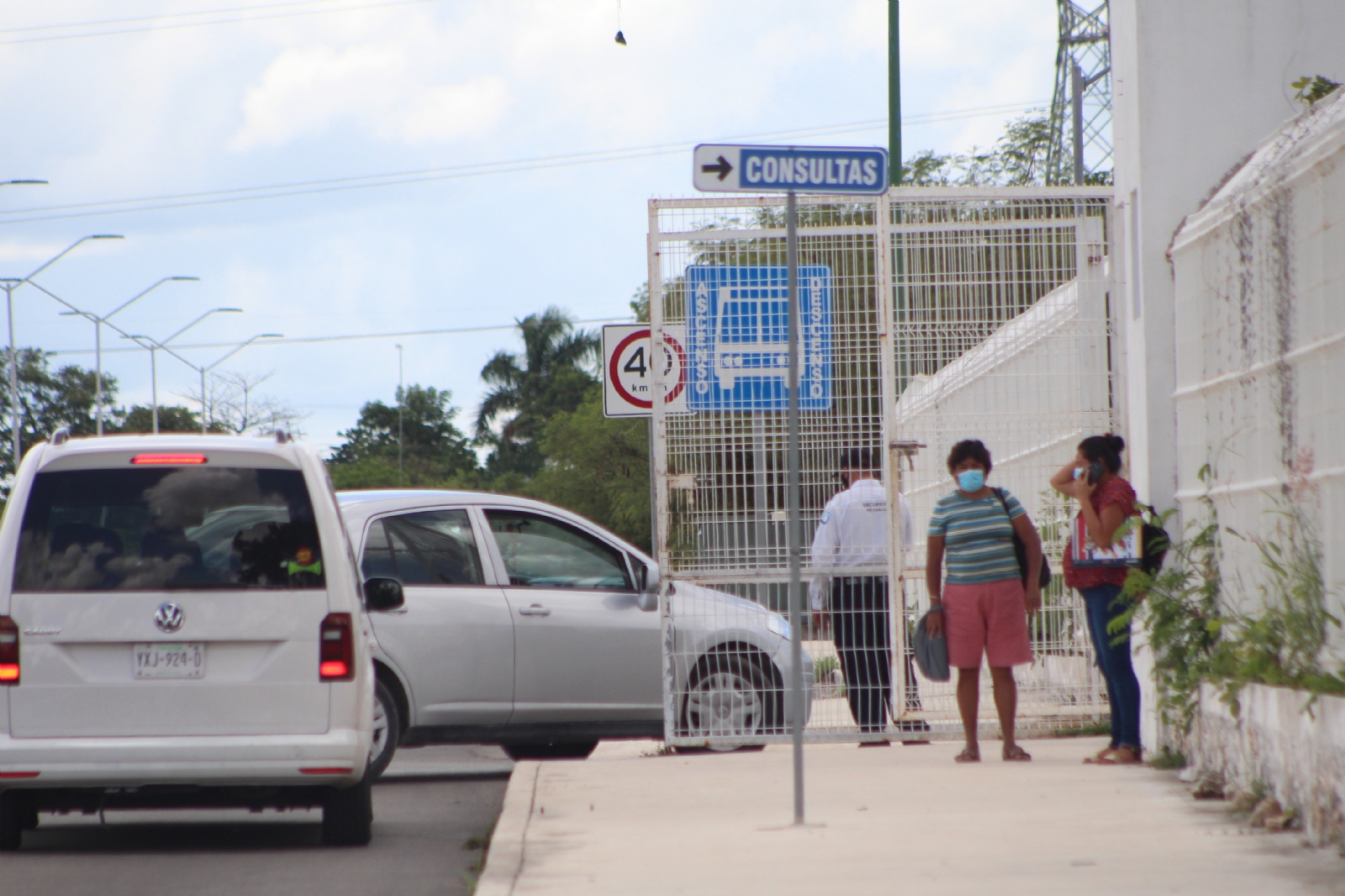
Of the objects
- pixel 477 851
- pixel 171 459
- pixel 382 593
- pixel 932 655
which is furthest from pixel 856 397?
pixel 171 459

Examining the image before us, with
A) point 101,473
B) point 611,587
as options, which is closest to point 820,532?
point 611,587

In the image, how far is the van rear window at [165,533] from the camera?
713cm

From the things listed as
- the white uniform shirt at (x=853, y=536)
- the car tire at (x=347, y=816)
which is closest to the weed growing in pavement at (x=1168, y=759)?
the white uniform shirt at (x=853, y=536)

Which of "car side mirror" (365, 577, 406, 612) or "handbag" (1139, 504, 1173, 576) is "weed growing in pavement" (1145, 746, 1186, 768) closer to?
"handbag" (1139, 504, 1173, 576)

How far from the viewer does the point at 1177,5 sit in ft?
29.8

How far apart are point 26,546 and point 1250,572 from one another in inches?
207

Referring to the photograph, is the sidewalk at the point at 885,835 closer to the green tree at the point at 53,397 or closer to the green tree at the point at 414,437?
the green tree at the point at 53,397

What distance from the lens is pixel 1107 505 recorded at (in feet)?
29.2

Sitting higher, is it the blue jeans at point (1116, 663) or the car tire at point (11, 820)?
the blue jeans at point (1116, 663)

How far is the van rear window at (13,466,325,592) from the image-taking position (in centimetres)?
713

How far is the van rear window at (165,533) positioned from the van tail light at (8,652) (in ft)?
0.65

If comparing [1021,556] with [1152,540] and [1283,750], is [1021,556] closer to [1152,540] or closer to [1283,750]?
[1152,540]

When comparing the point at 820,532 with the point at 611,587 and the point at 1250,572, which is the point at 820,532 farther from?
the point at 1250,572

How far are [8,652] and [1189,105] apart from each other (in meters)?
6.35
